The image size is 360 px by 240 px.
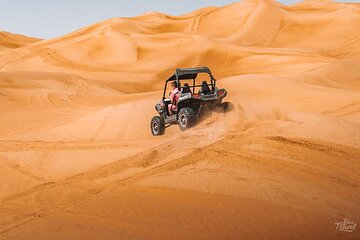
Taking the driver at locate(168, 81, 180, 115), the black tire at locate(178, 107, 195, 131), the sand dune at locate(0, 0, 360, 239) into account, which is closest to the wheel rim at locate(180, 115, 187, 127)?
the black tire at locate(178, 107, 195, 131)

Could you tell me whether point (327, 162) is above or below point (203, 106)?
below

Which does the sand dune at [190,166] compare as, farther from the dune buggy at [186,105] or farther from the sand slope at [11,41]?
the sand slope at [11,41]

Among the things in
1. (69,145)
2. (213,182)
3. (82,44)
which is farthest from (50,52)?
(213,182)

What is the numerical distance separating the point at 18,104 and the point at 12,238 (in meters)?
14.3

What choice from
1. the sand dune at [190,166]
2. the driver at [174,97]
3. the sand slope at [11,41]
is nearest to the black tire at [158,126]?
the sand dune at [190,166]

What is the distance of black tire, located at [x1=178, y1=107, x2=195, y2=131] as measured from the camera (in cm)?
1097

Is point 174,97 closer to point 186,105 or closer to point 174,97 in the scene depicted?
point 174,97

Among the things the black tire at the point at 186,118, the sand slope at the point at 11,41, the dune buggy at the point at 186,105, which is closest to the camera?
the black tire at the point at 186,118

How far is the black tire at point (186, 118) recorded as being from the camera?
11.0 metres

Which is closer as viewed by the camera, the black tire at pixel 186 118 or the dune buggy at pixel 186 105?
the black tire at pixel 186 118

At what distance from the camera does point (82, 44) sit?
133 ft

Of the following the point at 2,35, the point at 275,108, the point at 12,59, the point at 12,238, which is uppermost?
the point at 2,35

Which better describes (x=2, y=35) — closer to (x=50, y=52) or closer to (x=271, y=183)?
(x=50, y=52)

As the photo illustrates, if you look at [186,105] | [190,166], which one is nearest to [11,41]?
[186,105]
